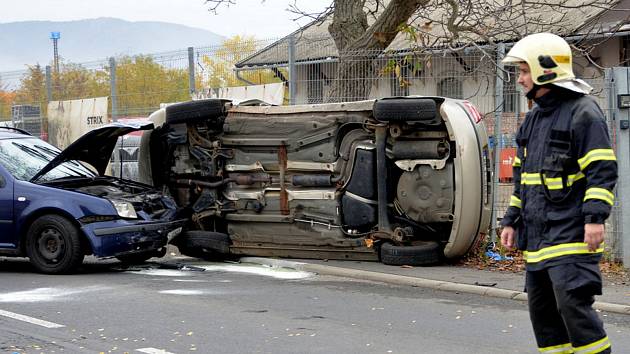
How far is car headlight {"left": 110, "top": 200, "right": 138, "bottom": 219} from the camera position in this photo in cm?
1010

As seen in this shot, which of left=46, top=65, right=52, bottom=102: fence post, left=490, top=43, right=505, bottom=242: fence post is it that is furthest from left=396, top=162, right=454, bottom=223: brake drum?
left=46, top=65, right=52, bottom=102: fence post

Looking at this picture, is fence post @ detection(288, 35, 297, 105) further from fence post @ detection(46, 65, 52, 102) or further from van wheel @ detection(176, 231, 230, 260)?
fence post @ detection(46, 65, 52, 102)

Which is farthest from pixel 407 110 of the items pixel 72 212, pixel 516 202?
pixel 516 202

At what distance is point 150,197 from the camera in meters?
10.8

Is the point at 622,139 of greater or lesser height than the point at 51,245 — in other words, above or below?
above

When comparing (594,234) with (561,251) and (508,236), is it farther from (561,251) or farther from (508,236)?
(508,236)

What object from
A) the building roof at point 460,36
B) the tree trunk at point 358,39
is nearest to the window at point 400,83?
the tree trunk at point 358,39

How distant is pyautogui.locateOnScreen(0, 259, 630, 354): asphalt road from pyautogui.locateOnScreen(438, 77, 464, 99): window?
3763mm

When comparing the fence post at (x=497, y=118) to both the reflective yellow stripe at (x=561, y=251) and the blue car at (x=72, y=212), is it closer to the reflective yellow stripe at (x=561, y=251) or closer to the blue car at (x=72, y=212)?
the blue car at (x=72, y=212)

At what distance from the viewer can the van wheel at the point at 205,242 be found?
11.0 meters

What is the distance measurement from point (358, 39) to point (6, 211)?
606 cm

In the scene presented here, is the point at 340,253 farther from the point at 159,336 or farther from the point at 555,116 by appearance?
the point at 555,116

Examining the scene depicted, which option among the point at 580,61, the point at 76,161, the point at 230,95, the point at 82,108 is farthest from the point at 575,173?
the point at 82,108

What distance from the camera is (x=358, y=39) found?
13758mm
